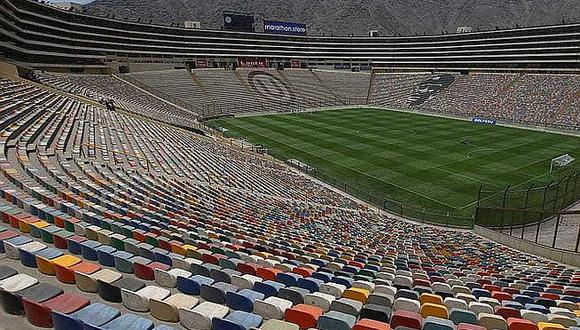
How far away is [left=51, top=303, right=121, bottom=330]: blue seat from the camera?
4262 millimetres

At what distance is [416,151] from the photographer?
40.2 m

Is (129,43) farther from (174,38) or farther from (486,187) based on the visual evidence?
(486,187)

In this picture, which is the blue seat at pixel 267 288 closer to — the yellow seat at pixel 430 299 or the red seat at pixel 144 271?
the red seat at pixel 144 271

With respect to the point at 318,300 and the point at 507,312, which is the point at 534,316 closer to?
the point at 507,312

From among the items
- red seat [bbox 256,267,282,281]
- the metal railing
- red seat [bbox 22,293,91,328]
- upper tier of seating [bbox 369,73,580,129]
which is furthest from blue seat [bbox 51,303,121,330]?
upper tier of seating [bbox 369,73,580,129]

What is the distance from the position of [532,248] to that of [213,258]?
1591 cm

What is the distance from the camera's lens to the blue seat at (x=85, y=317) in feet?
14.0

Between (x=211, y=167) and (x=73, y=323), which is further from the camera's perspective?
(x=211, y=167)

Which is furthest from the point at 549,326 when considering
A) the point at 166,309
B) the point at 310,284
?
the point at 166,309

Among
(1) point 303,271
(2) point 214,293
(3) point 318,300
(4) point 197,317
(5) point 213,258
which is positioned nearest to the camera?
(4) point 197,317

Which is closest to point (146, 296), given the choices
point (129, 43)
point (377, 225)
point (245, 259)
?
point (245, 259)

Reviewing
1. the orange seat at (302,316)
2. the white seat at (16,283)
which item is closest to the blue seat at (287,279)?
the orange seat at (302,316)

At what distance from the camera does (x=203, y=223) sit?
39.9 feet

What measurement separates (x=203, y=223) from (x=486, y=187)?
24675mm
